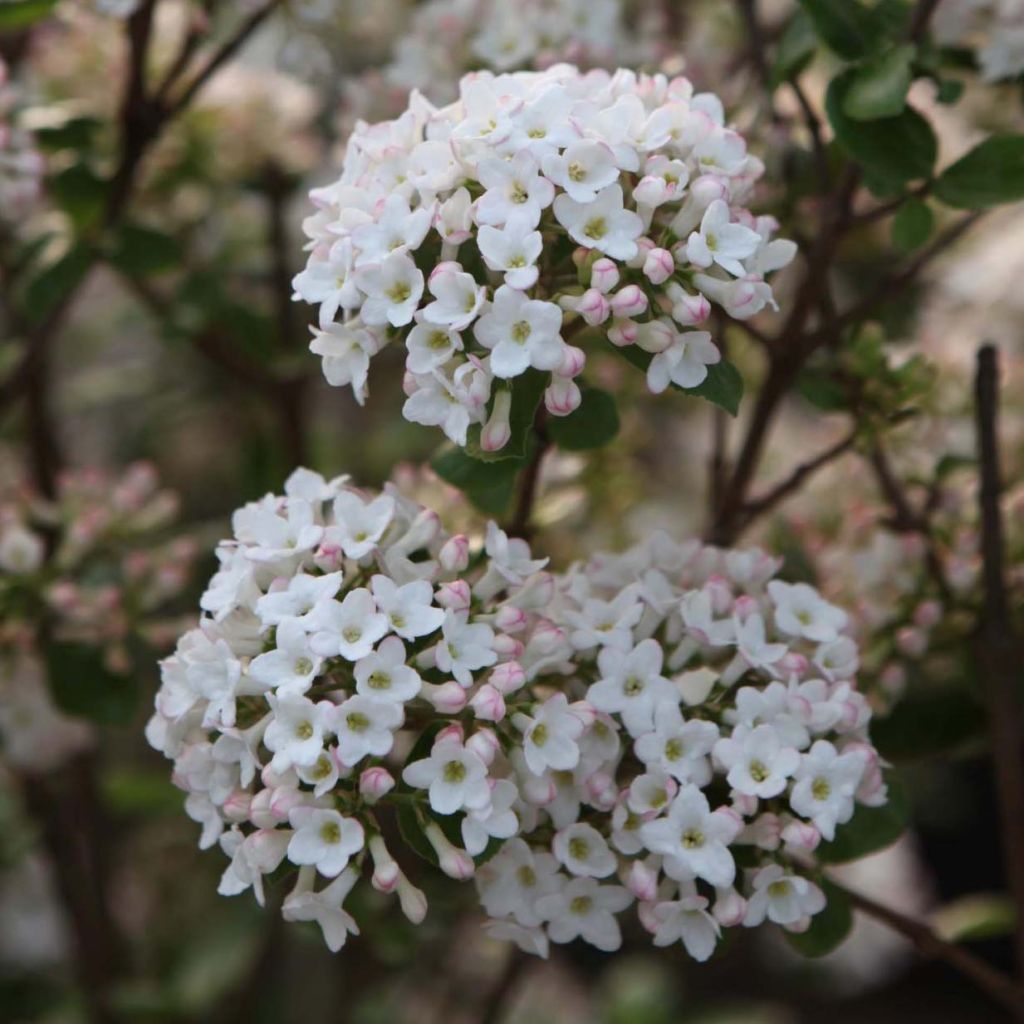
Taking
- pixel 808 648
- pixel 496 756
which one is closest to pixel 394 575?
pixel 496 756

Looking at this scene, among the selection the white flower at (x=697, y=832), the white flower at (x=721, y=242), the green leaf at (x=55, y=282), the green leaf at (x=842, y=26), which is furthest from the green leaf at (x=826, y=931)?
the green leaf at (x=55, y=282)

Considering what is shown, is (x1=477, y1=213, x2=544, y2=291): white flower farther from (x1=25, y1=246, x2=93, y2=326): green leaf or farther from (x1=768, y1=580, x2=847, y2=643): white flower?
(x1=25, y1=246, x2=93, y2=326): green leaf

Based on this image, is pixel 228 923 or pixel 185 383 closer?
pixel 228 923

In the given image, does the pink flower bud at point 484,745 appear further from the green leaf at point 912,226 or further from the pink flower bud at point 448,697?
the green leaf at point 912,226

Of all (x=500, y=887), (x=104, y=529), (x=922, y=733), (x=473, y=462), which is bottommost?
(x=922, y=733)

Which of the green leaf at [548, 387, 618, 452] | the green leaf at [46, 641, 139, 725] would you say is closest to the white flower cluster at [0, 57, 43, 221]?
the green leaf at [46, 641, 139, 725]

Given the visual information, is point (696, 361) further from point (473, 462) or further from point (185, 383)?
point (185, 383)

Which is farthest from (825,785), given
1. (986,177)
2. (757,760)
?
(986,177)
